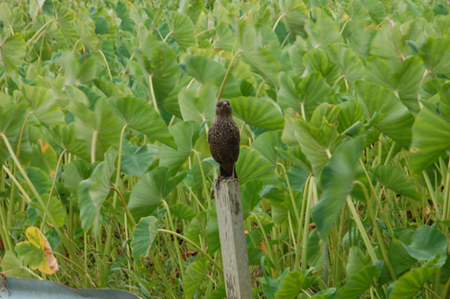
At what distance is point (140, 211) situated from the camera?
Answer: 106 cm

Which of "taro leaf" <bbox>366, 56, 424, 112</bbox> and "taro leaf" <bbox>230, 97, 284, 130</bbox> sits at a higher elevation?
"taro leaf" <bbox>366, 56, 424, 112</bbox>

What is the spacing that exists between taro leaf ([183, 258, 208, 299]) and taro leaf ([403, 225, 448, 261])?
42 cm

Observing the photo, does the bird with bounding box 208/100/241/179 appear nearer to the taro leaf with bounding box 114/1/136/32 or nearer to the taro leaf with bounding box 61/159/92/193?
the taro leaf with bounding box 61/159/92/193

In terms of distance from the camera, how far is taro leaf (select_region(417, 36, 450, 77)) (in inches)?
37.2

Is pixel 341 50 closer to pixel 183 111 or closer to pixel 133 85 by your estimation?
pixel 183 111

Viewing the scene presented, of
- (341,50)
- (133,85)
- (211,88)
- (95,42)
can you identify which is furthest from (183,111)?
(95,42)

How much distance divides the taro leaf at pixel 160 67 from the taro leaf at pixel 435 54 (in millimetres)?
635

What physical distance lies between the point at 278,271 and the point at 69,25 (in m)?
1.73

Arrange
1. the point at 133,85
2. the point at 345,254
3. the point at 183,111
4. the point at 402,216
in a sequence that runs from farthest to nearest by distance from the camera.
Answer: the point at 133,85
the point at 402,216
the point at 183,111
the point at 345,254

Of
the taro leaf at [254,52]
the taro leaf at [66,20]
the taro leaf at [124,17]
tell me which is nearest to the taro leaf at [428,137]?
the taro leaf at [254,52]

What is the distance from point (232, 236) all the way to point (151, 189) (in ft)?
1.07

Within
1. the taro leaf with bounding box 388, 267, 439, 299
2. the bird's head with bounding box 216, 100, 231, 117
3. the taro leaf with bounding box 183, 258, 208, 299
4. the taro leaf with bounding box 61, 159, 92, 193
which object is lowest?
the taro leaf with bounding box 183, 258, 208, 299

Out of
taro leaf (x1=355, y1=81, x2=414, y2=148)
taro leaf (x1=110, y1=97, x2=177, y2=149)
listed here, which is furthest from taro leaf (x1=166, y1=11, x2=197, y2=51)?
taro leaf (x1=355, y1=81, x2=414, y2=148)

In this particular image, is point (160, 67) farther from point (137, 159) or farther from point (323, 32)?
point (323, 32)
